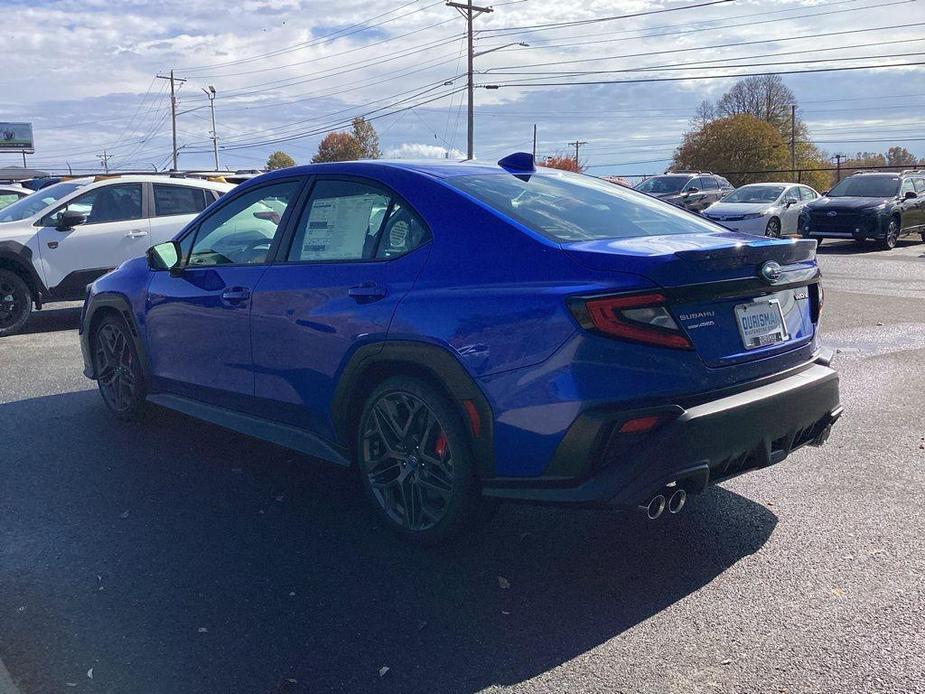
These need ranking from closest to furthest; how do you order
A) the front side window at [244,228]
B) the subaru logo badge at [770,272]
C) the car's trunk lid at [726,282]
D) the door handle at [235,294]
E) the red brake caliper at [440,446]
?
the car's trunk lid at [726,282], the subaru logo badge at [770,272], the red brake caliper at [440,446], the door handle at [235,294], the front side window at [244,228]

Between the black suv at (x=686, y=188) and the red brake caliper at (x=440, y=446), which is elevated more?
the black suv at (x=686, y=188)

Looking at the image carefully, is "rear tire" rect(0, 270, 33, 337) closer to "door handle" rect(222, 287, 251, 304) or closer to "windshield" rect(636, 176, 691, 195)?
"door handle" rect(222, 287, 251, 304)

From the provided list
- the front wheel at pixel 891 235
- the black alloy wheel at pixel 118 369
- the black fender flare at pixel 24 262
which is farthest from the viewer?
the front wheel at pixel 891 235

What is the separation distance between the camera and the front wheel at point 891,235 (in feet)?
67.6

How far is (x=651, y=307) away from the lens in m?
3.24

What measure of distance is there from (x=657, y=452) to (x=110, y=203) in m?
9.23

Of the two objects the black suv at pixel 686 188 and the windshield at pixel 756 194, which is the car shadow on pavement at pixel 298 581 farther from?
the black suv at pixel 686 188

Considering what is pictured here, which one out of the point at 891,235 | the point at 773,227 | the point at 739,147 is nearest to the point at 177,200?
the point at 773,227

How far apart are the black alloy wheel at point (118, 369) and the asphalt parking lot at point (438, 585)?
1.60ft

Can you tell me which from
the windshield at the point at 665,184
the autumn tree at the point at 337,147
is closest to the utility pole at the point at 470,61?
the windshield at the point at 665,184

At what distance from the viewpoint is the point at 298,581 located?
11.8 ft

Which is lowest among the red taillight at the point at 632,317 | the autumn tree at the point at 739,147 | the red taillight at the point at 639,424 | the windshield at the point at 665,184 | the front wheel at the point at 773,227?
the red taillight at the point at 639,424

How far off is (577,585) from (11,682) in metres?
2.02

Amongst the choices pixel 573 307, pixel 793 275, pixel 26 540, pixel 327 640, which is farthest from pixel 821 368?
pixel 26 540
